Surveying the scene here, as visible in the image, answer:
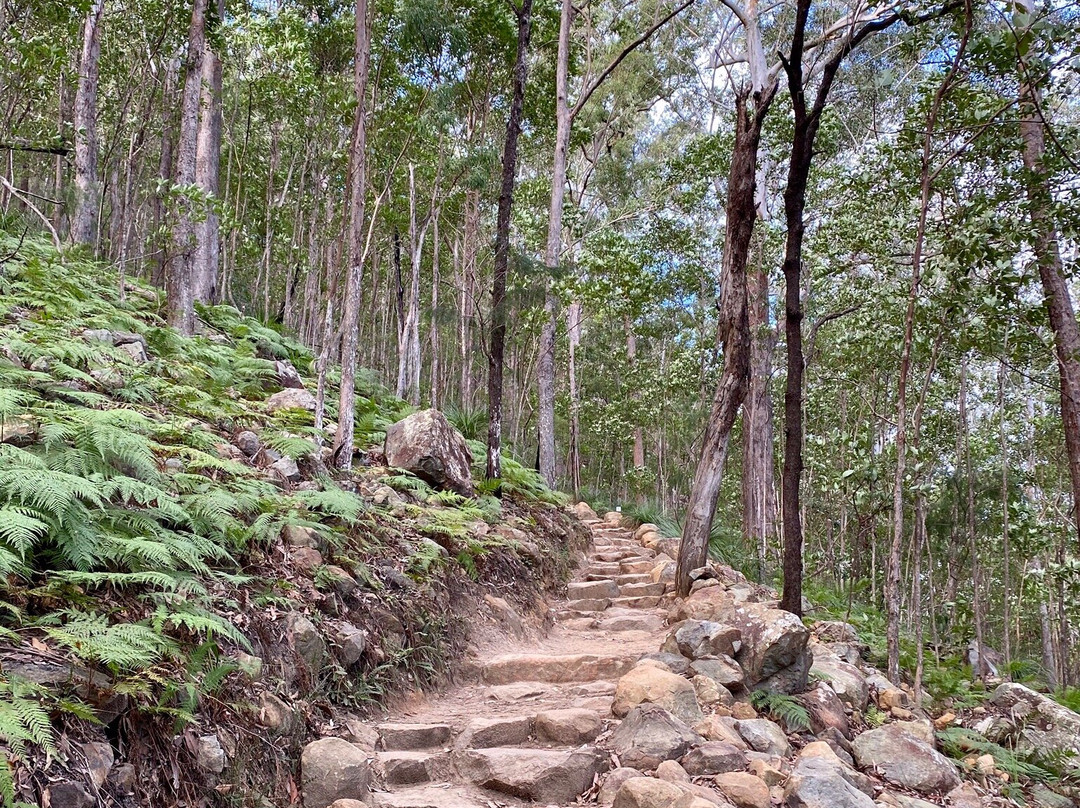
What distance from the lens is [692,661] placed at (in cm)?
519

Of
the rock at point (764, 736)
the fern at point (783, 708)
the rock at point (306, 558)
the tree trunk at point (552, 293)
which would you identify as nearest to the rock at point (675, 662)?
the fern at point (783, 708)

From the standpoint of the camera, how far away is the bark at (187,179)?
7828 mm

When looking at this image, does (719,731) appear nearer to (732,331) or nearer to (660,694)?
(660,694)

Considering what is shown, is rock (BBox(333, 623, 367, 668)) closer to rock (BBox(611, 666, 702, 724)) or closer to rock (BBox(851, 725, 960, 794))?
rock (BBox(611, 666, 702, 724))

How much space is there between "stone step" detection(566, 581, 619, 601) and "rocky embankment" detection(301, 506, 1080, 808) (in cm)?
92

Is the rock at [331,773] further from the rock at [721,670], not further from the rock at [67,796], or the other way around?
the rock at [721,670]

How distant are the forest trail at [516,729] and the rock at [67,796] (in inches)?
60.1

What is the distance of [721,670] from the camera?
16.4 feet

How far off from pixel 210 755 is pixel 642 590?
6336mm

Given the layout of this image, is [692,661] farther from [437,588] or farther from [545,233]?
[545,233]

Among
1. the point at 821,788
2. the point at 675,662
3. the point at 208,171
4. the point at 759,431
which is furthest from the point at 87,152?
the point at 759,431

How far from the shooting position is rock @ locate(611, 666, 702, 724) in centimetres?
434

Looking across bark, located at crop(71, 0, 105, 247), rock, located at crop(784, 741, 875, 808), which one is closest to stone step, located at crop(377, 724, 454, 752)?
Answer: rock, located at crop(784, 741, 875, 808)

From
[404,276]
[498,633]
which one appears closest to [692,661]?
[498,633]
